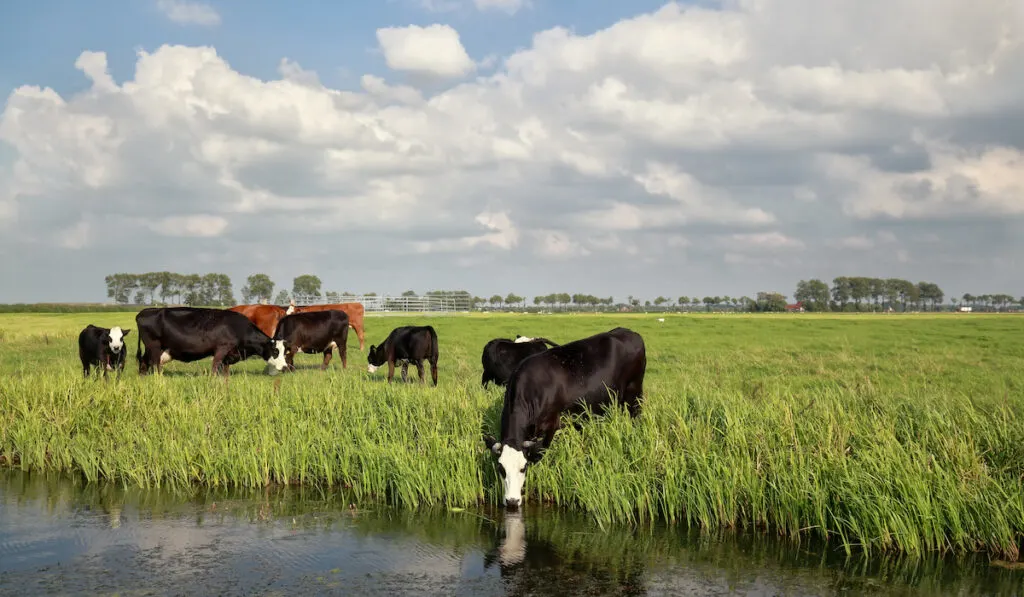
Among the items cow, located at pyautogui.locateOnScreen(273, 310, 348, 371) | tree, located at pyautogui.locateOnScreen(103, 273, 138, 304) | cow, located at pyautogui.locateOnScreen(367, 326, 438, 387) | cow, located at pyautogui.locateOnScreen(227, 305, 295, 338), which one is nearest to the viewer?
cow, located at pyautogui.locateOnScreen(367, 326, 438, 387)

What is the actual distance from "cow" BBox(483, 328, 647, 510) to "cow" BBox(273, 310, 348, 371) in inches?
526

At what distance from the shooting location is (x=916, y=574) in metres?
6.89

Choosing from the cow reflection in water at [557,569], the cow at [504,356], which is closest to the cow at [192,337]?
the cow at [504,356]

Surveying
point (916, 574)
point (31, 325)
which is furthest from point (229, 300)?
point (916, 574)

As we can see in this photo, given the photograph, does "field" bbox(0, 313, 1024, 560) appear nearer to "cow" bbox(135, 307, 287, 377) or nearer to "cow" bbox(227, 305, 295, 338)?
"cow" bbox(135, 307, 287, 377)

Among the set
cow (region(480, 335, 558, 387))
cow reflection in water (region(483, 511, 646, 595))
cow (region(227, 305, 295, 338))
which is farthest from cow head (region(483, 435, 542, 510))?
cow (region(227, 305, 295, 338))

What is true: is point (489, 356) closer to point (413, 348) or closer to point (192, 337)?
point (413, 348)

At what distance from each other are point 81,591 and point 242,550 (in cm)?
148

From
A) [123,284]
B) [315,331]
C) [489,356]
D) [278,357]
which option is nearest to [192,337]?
[278,357]

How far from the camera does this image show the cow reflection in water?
6.53m

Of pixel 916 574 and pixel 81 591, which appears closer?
pixel 81 591

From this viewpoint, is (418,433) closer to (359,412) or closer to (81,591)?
(359,412)

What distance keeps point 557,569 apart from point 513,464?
1.69m

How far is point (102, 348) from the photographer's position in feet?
62.0
